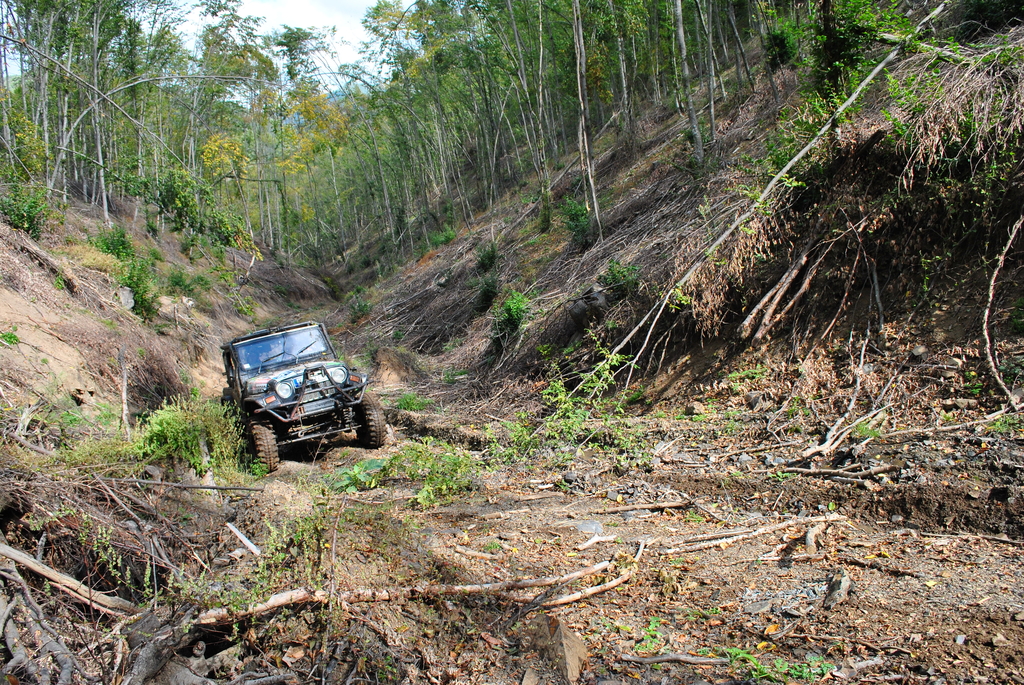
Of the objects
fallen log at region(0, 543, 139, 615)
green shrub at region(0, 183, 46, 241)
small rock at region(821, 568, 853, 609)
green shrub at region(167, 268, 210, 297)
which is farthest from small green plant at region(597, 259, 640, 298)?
green shrub at region(167, 268, 210, 297)

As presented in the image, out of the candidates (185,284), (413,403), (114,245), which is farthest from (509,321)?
(185,284)

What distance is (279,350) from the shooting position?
864cm

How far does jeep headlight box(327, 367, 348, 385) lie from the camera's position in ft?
Result: 26.0

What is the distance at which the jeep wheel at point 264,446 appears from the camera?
7.17m

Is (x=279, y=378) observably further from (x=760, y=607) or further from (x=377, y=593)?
(x=760, y=607)

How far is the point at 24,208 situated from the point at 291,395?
28.6ft

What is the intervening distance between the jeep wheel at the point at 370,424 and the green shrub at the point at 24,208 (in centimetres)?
843

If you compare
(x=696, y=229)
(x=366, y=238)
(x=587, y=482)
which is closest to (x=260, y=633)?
(x=587, y=482)

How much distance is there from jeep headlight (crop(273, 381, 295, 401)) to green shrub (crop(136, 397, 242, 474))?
61cm

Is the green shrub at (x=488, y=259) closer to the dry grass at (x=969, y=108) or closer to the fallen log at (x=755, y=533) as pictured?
the dry grass at (x=969, y=108)

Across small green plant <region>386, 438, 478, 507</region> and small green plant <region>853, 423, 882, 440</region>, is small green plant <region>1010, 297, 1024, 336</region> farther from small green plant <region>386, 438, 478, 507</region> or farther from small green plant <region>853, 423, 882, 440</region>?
small green plant <region>386, 438, 478, 507</region>

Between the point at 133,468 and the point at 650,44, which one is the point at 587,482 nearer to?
the point at 133,468

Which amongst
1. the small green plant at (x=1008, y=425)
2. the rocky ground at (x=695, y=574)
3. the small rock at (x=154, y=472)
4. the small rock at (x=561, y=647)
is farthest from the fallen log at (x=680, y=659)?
the small rock at (x=154, y=472)

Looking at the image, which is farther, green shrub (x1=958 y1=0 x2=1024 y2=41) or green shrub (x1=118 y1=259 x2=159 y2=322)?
green shrub (x1=118 y1=259 x2=159 y2=322)
